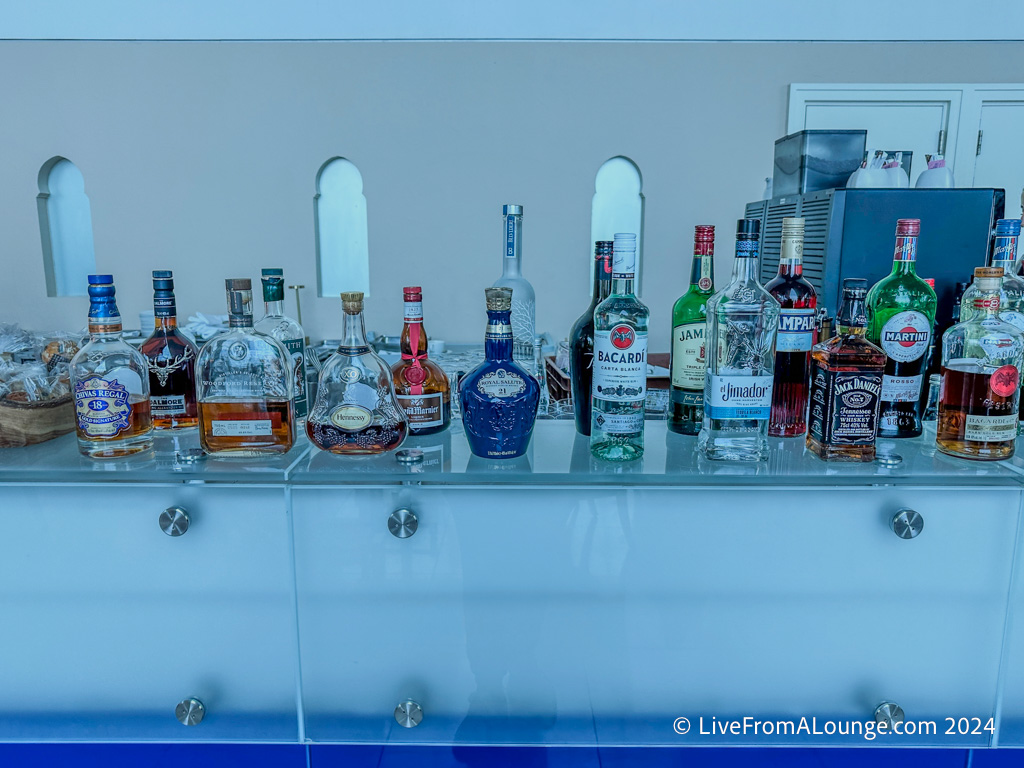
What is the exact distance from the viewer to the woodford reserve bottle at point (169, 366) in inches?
34.7

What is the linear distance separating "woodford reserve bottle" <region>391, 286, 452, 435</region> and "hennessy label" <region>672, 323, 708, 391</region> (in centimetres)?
32

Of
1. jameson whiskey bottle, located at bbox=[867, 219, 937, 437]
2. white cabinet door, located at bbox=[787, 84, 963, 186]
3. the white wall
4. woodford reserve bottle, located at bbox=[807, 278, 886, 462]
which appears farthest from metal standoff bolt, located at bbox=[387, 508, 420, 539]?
white cabinet door, located at bbox=[787, 84, 963, 186]

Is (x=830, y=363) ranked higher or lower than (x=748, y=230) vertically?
lower

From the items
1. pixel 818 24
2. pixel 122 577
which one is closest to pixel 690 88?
pixel 818 24

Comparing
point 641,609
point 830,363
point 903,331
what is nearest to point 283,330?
point 641,609

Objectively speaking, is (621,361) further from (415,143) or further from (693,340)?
(415,143)

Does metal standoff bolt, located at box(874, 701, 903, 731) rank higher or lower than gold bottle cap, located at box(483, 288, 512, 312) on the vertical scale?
lower

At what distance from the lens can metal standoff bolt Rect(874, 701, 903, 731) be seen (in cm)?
78

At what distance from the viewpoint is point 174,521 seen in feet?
2.46

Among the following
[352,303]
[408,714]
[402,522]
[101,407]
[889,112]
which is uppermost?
[889,112]

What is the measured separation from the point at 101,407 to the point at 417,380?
1.23ft

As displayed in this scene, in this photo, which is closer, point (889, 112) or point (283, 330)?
point (283, 330)

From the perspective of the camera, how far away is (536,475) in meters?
0.75

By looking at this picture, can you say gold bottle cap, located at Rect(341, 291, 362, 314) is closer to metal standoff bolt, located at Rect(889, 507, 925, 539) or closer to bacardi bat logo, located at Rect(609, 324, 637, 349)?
bacardi bat logo, located at Rect(609, 324, 637, 349)
